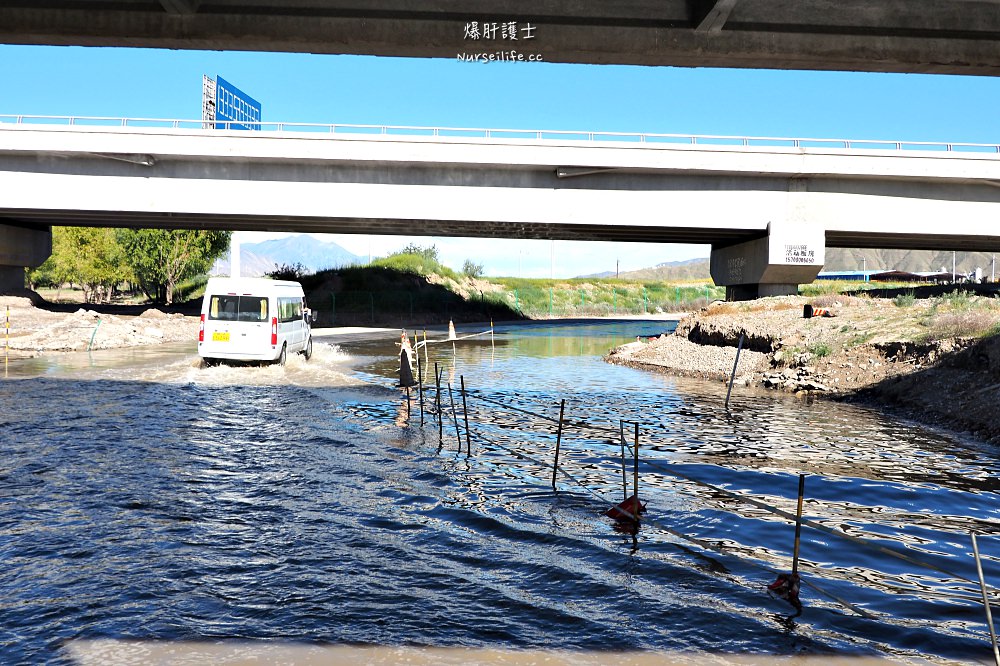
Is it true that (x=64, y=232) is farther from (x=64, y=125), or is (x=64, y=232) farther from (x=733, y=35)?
(x=733, y=35)

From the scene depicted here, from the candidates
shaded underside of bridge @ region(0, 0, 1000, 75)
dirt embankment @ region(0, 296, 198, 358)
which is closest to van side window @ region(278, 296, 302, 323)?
dirt embankment @ region(0, 296, 198, 358)

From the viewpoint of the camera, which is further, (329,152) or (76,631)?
(329,152)

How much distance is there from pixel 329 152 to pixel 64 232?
5164cm

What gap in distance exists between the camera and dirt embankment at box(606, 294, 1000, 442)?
17.6 m

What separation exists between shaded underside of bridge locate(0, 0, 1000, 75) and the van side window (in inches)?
542

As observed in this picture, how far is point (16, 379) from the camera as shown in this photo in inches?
878

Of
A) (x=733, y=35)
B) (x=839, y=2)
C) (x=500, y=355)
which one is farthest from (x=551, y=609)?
(x=500, y=355)

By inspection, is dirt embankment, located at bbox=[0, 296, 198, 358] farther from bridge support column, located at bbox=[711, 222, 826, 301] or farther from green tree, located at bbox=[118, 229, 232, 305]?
bridge support column, located at bbox=[711, 222, 826, 301]

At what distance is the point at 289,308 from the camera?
24.2 meters

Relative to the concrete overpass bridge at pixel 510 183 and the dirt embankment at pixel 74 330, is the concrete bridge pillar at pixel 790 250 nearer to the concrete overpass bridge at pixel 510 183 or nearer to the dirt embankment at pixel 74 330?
the concrete overpass bridge at pixel 510 183

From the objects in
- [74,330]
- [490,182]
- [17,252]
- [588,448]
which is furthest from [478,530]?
[17,252]

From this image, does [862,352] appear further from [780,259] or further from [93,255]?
[93,255]

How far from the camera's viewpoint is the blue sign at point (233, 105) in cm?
6228

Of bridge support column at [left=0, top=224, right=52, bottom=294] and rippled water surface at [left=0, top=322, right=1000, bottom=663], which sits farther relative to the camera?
bridge support column at [left=0, top=224, right=52, bottom=294]
